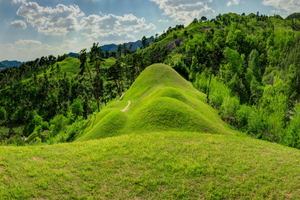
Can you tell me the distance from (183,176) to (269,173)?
8.78m

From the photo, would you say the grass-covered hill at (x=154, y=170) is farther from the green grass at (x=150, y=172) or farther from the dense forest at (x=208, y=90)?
the dense forest at (x=208, y=90)

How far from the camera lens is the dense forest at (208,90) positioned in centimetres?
5931

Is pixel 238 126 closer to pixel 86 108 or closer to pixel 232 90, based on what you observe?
pixel 232 90

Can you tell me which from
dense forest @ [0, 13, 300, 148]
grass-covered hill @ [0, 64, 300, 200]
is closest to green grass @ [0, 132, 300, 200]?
grass-covered hill @ [0, 64, 300, 200]

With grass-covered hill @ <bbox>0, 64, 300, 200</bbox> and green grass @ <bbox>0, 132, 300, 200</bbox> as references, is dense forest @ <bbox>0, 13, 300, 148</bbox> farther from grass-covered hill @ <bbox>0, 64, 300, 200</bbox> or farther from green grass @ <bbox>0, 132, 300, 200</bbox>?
green grass @ <bbox>0, 132, 300, 200</bbox>

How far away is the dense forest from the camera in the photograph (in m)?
59.3

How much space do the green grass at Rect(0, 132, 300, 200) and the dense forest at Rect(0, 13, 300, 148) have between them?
1321 inches

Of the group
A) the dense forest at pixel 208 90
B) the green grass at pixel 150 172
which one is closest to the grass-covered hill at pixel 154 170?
the green grass at pixel 150 172

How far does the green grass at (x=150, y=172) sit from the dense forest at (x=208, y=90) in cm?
3356

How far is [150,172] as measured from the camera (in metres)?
19.0

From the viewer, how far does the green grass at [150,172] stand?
52.5 ft

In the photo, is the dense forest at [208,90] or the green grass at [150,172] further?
the dense forest at [208,90]

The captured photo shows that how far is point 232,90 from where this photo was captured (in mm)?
87000

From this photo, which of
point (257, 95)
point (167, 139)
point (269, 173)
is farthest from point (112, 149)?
point (257, 95)
